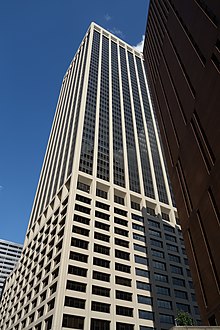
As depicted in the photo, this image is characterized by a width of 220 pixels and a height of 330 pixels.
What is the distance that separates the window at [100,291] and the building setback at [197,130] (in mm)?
23318

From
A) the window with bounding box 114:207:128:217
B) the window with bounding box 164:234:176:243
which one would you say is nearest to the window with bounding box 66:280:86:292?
the window with bounding box 114:207:128:217

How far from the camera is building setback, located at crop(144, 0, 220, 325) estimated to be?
3192cm

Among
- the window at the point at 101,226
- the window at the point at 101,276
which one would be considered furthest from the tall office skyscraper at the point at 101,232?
the window at the point at 101,226

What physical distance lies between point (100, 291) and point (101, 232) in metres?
13.1

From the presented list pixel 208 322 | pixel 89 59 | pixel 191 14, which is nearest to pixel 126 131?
pixel 89 59

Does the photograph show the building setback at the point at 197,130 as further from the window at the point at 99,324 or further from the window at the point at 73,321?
the window at the point at 73,321

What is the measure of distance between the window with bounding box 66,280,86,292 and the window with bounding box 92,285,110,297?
222 centimetres

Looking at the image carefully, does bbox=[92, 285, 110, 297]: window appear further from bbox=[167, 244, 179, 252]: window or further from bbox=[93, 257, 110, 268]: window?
bbox=[167, 244, 179, 252]: window

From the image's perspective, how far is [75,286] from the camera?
53.0 meters

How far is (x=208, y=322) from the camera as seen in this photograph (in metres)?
31.8

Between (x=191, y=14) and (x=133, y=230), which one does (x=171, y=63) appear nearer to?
(x=191, y=14)

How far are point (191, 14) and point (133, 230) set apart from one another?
48838 mm

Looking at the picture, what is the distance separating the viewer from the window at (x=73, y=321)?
158 feet

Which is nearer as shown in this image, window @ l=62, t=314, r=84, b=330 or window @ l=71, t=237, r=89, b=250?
window @ l=62, t=314, r=84, b=330
